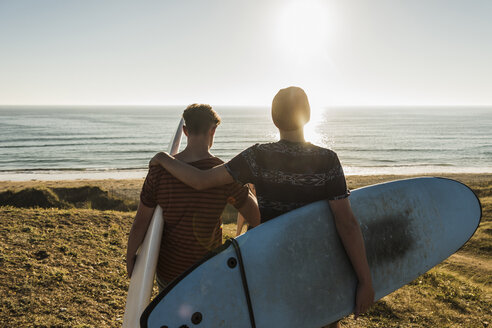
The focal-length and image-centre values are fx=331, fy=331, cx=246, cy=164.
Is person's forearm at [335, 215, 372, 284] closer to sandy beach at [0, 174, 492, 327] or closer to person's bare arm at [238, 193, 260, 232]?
person's bare arm at [238, 193, 260, 232]

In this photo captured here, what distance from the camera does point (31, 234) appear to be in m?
5.57

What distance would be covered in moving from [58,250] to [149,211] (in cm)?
389

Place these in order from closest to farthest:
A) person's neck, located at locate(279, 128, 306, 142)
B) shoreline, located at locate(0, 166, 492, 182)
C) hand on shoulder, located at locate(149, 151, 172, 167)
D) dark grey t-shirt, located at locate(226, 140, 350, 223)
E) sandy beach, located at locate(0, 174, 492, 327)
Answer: dark grey t-shirt, located at locate(226, 140, 350, 223), person's neck, located at locate(279, 128, 306, 142), hand on shoulder, located at locate(149, 151, 172, 167), sandy beach, located at locate(0, 174, 492, 327), shoreline, located at locate(0, 166, 492, 182)

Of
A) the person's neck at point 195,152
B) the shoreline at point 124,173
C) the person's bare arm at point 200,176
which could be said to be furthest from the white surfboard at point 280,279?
the shoreline at point 124,173

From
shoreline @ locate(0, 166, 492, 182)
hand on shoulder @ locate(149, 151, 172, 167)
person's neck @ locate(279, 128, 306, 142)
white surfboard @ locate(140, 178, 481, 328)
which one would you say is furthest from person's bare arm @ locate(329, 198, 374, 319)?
shoreline @ locate(0, 166, 492, 182)

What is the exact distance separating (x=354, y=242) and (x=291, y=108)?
2.77 ft

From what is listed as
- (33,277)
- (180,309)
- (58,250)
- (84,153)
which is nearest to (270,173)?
(180,309)

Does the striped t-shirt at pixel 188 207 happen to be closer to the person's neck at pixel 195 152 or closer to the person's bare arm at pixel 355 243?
the person's neck at pixel 195 152

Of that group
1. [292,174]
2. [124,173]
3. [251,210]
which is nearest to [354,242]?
[292,174]

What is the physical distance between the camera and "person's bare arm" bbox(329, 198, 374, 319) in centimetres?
181

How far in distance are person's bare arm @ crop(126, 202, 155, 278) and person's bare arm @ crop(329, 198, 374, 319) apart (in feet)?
3.97

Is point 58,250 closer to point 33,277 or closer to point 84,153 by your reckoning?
point 33,277

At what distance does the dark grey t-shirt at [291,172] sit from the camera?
5.79ft

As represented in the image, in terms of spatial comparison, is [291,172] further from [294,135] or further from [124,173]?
[124,173]
